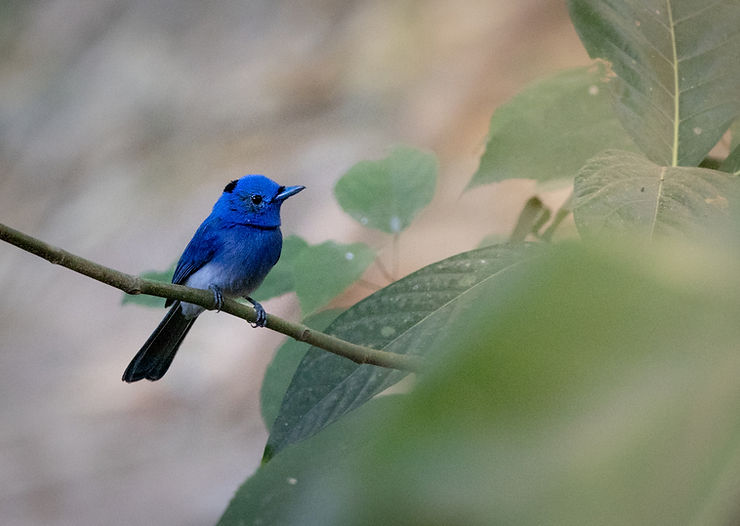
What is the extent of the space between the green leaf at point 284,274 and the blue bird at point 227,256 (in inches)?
9.2

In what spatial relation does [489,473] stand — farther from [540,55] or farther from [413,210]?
[540,55]

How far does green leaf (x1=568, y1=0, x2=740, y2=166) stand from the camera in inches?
30.0

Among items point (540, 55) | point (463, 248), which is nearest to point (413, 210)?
point (463, 248)

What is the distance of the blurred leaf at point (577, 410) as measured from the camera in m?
0.15

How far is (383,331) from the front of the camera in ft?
2.32

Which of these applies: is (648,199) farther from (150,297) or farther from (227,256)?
(227,256)

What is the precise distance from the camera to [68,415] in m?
3.22

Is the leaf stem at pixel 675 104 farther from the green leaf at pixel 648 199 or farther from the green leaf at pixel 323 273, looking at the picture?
the green leaf at pixel 323 273

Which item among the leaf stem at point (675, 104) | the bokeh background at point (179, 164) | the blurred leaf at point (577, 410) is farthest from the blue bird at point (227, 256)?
the bokeh background at point (179, 164)

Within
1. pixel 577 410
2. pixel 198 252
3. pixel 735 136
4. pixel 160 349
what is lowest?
pixel 577 410

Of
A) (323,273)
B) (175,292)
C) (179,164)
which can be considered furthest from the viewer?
(179,164)

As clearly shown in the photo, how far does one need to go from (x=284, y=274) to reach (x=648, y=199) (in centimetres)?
54

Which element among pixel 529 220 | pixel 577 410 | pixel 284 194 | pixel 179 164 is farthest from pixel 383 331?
pixel 179 164

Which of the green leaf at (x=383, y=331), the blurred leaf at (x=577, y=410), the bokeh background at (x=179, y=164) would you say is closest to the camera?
the blurred leaf at (x=577, y=410)
